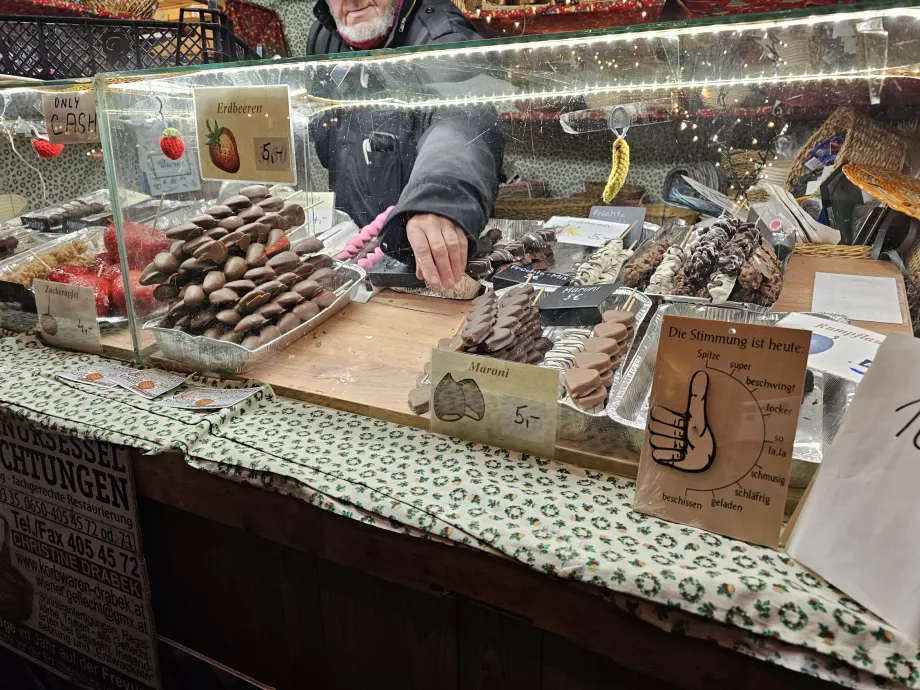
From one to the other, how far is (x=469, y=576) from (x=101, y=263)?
1405 millimetres

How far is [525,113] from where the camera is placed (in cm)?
123

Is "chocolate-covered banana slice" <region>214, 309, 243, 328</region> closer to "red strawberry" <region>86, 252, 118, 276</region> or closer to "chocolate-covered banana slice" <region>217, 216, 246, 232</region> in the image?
"chocolate-covered banana slice" <region>217, 216, 246, 232</region>

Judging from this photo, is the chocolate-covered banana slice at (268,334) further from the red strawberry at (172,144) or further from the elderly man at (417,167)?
the red strawberry at (172,144)

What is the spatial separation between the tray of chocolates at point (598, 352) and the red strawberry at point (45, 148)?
1547mm

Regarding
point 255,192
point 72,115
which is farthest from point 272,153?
point 72,115

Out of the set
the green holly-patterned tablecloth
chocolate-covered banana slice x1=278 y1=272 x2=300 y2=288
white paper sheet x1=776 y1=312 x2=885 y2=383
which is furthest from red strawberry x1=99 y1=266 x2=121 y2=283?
white paper sheet x1=776 y1=312 x2=885 y2=383

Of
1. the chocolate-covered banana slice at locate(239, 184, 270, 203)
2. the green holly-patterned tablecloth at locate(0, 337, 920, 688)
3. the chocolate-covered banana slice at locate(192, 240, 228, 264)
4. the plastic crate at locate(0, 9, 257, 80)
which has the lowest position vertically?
the green holly-patterned tablecloth at locate(0, 337, 920, 688)

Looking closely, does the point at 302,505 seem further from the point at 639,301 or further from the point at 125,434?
the point at 639,301

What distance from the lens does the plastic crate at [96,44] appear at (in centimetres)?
199

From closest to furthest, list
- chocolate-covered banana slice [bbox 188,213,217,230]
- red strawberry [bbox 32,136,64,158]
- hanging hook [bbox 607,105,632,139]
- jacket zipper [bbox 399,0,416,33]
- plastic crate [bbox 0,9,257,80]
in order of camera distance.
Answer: hanging hook [bbox 607,105,632,139] → chocolate-covered banana slice [bbox 188,213,217,230] → red strawberry [bbox 32,136,64,158] → plastic crate [bbox 0,9,257,80] → jacket zipper [bbox 399,0,416,33]

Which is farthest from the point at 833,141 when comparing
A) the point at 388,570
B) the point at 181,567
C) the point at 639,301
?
the point at 181,567

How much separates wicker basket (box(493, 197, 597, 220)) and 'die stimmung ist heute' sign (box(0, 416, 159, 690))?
3.16ft

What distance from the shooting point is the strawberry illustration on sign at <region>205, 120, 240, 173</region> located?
1.34m

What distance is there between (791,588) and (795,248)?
34.7 inches
